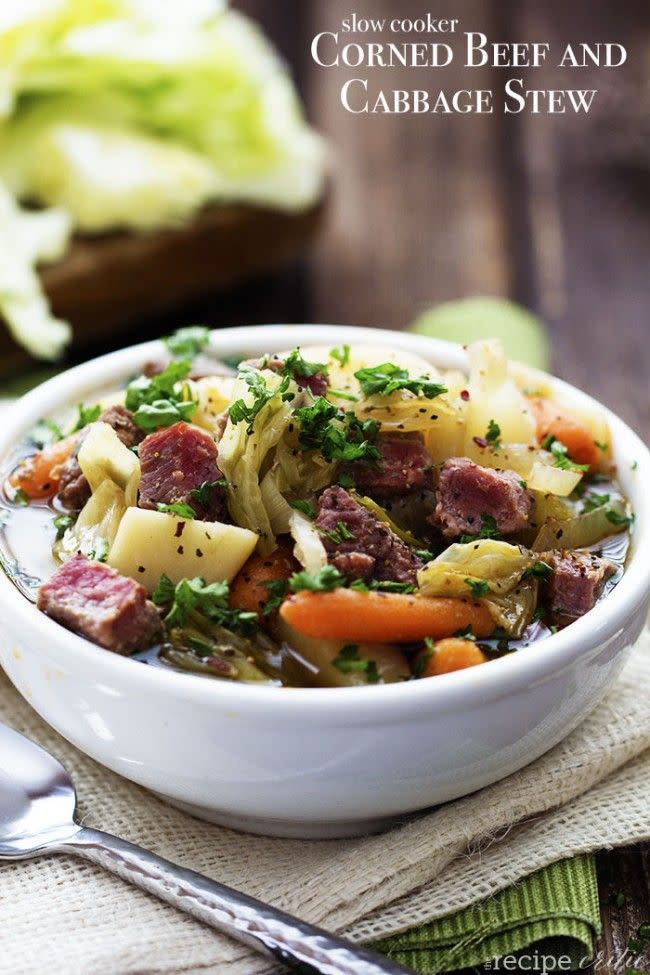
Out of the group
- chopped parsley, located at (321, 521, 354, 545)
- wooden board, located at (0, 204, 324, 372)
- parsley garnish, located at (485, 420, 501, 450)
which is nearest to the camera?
chopped parsley, located at (321, 521, 354, 545)

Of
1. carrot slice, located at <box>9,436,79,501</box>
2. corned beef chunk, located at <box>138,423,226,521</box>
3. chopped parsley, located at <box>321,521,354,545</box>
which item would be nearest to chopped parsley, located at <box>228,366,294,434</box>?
corned beef chunk, located at <box>138,423,226,521</box>

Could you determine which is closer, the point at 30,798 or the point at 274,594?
the point at 274,594

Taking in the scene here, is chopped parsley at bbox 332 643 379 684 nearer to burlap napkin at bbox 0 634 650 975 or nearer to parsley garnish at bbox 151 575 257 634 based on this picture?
parsley garnish at bbox 151 575 257 634

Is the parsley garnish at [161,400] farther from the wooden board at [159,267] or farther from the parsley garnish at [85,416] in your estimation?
the wooden board at [159,267]

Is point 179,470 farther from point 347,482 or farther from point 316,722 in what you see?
point 316,722

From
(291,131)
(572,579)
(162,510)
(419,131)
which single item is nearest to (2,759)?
(162,510)

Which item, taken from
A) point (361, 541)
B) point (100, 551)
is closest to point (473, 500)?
point (361, 541)

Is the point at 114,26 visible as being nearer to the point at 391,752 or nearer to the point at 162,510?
the point at 162,510
